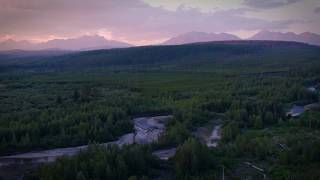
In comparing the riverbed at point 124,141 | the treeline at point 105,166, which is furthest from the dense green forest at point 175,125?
the riverbed at point 124,141

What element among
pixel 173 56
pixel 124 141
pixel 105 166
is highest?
pixel 173 56

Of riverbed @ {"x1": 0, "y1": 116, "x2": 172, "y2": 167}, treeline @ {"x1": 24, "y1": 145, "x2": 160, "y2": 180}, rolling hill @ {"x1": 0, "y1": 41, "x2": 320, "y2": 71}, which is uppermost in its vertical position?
rolling hill @ {"x1": 0, "y1": 41, "x2": 320, "y2": 71}

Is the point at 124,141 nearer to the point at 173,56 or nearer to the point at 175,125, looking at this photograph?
the point at 175,125

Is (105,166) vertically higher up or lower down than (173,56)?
lower down

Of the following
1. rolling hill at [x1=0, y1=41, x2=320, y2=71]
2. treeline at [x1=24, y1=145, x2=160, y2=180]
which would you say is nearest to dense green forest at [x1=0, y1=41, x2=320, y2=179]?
treeline at [x1=24, y1=145, x2=160, y2=180]

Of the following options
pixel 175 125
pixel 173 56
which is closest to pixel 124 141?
pixel 175 125

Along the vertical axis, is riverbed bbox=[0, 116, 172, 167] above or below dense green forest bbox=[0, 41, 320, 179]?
below

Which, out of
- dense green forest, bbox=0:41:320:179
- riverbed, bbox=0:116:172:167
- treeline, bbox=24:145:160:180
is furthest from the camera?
riverbed, bbox=0:116:172:167

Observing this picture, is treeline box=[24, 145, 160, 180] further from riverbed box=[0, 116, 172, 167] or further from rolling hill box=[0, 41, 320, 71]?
rolling hill box=[0, 41, 320, 71]

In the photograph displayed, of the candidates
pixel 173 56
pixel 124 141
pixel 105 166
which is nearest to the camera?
pixel 105 166

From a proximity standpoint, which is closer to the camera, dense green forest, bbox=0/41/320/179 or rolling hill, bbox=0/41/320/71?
dense green forest, bbox=0/41/320/179

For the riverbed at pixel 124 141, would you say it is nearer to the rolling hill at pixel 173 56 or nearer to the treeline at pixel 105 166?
the treeline at pixel 105 166

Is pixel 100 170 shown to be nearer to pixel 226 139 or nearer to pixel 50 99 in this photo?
pixel 226 139
